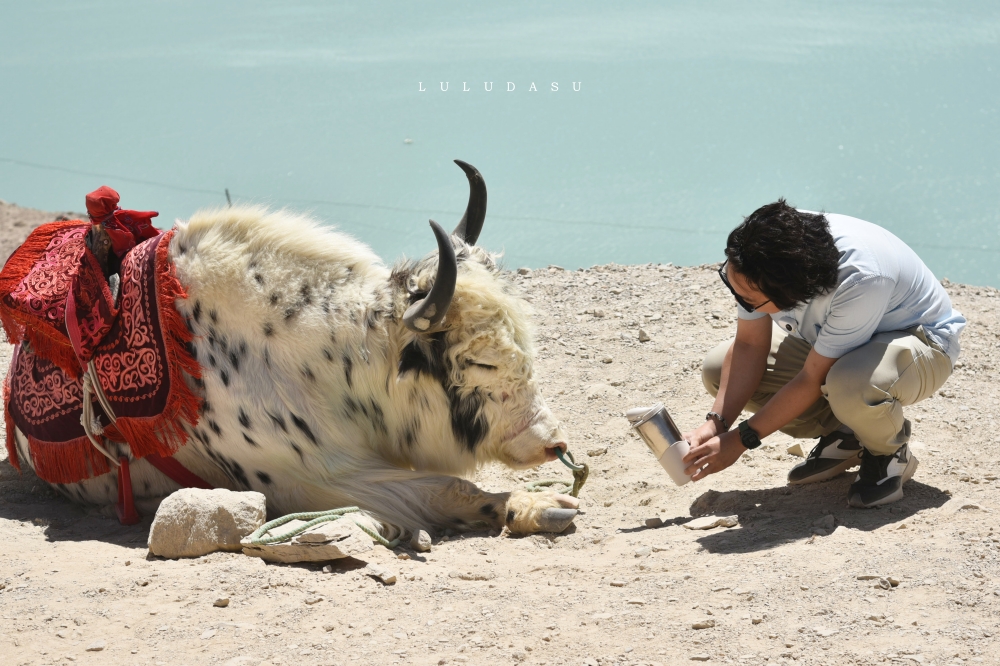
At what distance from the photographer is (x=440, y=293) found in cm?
307

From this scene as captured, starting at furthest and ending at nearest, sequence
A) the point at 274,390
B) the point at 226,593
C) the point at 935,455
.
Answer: the point at 935,455 < the point at 274,390 < the point at 226,593

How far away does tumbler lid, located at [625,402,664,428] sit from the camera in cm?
317

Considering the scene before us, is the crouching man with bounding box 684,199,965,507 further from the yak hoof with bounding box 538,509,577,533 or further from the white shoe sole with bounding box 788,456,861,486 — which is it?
the yak hoof with bounding box 538,509,577,533

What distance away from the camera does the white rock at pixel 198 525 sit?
305cm

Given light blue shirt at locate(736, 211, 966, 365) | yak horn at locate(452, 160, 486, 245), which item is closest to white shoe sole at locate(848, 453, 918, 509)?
light blue shirt at locate(736, 211, 966, 365)

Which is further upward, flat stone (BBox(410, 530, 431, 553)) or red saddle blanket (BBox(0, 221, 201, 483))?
red saddle blanket (BBox(0, 221, 201, 483))

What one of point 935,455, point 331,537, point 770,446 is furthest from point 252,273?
point 935,455

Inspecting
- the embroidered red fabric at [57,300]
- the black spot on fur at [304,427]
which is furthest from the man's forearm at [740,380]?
the embroidered red fabric at [57,300]

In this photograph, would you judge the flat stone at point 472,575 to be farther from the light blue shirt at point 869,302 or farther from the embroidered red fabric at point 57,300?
the embroidered red fabric at point 57,300

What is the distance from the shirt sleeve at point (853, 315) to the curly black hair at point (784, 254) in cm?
7

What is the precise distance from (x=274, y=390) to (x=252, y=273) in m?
0.39

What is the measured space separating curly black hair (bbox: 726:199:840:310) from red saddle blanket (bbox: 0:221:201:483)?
1793mm

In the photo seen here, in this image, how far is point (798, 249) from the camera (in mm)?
2783

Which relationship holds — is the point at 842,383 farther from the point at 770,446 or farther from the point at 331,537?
the point at 331,537
